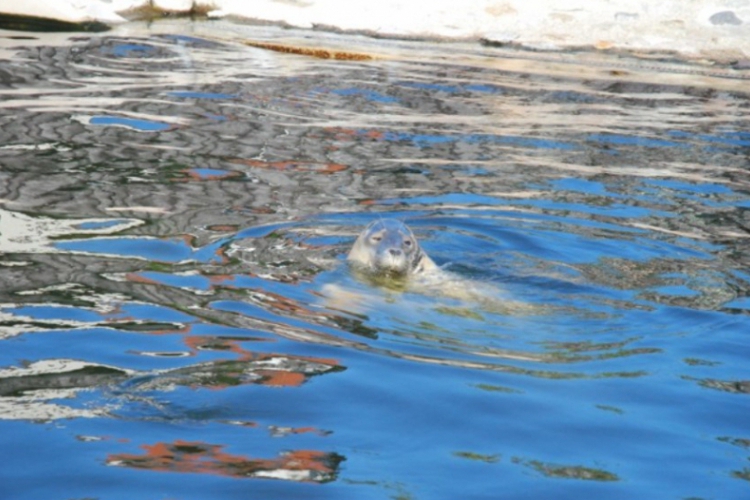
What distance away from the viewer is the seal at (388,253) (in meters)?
6.78

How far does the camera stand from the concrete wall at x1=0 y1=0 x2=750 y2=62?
1499 centimetres

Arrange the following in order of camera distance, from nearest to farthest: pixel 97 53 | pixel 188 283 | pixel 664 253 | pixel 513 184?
pixel 188 283, pixel 664 253, pixel 513 184, pixel 97 53

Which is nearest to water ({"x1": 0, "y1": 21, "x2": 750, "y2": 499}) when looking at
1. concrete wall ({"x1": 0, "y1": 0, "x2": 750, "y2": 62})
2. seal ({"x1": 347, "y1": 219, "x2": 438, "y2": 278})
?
seal ({"x1": 347, "y1": 219, "x2": 438, "y2": 278})

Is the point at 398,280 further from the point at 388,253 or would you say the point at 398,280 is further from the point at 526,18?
the point at 526,18

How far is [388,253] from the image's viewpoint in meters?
6.75

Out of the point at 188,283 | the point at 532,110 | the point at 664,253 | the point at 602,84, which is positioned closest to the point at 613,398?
the point at 188,283

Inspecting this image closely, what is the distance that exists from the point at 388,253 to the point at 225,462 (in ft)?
9.68

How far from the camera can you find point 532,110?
11891 millimetres

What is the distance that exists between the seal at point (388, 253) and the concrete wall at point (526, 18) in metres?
8.70

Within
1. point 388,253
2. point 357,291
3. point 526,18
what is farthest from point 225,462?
point 526,18

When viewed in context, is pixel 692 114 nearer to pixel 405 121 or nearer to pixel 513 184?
pixel 405 121

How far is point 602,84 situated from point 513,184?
4815mm

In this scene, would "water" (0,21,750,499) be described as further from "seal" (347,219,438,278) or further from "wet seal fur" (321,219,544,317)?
"seal" (347,219,438,278)

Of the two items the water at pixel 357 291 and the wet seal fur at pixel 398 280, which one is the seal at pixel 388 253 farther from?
the water at pixel 357 291
